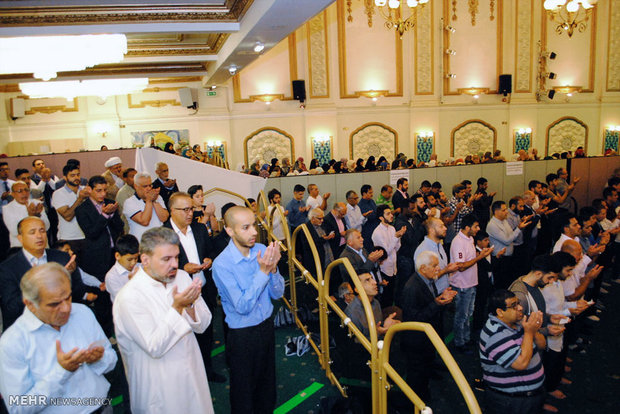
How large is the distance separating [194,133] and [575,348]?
12.4 metres

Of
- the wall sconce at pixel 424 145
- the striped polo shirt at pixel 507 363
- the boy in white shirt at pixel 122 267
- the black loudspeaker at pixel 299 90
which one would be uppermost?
the black loudspeaker at pixel 299 90

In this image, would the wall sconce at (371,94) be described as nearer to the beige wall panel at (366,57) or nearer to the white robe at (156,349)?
the beige wall panel at (366,57)

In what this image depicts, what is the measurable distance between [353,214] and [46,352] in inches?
205

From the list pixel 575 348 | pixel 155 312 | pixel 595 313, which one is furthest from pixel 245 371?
pixel 595 313

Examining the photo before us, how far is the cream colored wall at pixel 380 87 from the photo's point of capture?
1420cm

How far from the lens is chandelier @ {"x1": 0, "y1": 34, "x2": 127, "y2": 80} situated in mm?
5836

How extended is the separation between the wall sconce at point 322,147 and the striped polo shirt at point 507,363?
39.0 ft

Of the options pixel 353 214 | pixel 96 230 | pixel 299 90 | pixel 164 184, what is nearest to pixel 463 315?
pixel 353 214

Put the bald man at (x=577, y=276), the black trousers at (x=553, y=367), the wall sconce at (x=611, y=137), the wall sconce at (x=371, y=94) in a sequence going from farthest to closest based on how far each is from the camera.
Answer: the wall sconce at (x=611, y=137), the wall sconce at (x=371, y=94), the bald man at (x=577, y=276), the black trousers at (x=553, y=367)

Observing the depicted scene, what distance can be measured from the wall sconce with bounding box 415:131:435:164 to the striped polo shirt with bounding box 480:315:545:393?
12.6 m

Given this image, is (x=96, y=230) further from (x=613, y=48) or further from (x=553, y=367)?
(x=613, y=48)

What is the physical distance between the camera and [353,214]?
22.8 feet

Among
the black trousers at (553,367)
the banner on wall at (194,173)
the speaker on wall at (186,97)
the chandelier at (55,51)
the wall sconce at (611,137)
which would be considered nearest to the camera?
the black trousers at (553,367)

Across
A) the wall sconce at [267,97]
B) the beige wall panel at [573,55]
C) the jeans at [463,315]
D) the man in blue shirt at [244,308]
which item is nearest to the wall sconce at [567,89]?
the beige wall panel at [573,55]
